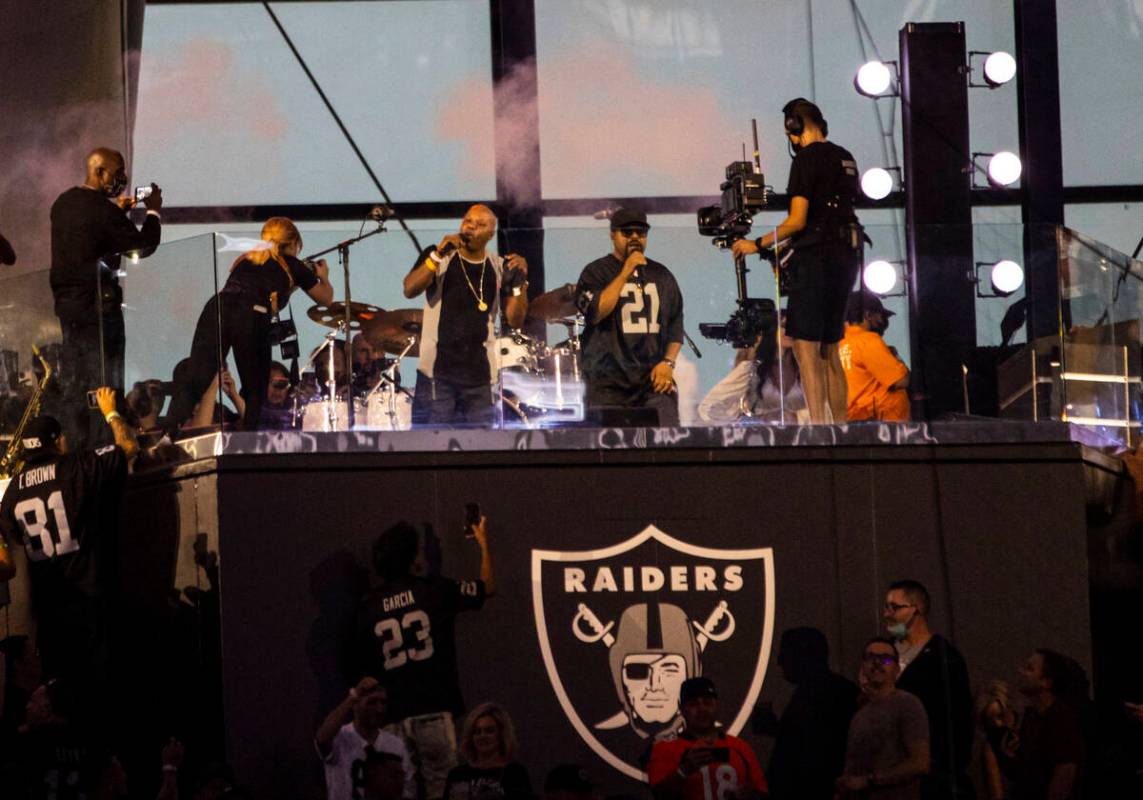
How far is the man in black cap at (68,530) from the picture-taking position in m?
10.0

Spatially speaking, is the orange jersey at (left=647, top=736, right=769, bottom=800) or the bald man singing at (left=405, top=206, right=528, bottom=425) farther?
the bald man singing at (left=405, top=206, right=528, bottom=425)

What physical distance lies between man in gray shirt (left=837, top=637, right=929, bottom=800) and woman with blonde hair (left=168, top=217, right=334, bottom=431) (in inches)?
127

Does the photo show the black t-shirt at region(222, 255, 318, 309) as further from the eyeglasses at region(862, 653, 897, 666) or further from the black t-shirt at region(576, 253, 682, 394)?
the eyeglasses at region(862, 653, 897, 666)

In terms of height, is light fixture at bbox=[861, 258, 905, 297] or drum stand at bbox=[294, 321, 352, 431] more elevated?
light fixture at bbox=[861, 258, 905, 297]

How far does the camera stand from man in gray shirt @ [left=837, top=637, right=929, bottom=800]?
355 inches

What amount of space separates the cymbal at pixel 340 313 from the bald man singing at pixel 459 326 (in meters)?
0.21

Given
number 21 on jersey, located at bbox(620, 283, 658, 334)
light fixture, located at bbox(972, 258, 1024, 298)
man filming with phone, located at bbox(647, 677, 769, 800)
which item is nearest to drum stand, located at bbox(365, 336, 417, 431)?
number 21 on jersey, located at bbox(620, 283, 658, 334)

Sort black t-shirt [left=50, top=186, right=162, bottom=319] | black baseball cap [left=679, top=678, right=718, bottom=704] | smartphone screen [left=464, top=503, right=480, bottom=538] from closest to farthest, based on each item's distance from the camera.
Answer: black baseball cap [left=679, top=678, right=718, bottom=704], smartphone screen [left=464, top=503, right=480, bottom=538], black t-shirt [left=50, top=186, right=162, bottom=319]

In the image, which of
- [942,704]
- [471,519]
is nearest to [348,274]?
[471,519]

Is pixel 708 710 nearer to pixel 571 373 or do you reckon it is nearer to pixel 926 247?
pixel 571 373

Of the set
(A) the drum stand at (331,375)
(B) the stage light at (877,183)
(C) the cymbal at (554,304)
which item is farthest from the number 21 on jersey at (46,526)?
(B) the stage light at (877,183)

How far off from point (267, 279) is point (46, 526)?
1680 mm

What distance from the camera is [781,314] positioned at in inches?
394

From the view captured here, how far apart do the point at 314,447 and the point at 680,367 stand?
6.12 feet
